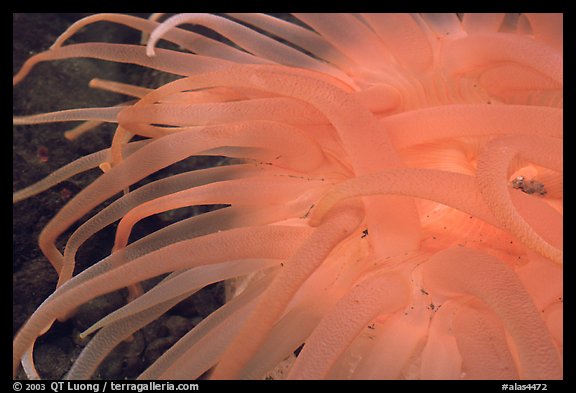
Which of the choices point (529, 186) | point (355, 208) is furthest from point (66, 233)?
point (529, 186)

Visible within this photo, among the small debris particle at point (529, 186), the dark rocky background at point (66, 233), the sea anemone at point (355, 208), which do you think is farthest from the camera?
the dark rocky background at point (66, 233)

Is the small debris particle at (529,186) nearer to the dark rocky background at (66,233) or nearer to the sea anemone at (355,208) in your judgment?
the sea anemone at (355,208)

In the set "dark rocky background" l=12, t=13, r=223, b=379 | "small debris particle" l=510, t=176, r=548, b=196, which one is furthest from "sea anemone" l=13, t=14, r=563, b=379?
"dark rocky background" l=12, t=13, r=223, b=379

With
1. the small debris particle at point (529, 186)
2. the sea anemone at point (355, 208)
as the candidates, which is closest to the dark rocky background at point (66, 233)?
the sea anemone at point (355, 208)

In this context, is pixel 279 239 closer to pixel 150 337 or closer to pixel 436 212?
pixel 436 212

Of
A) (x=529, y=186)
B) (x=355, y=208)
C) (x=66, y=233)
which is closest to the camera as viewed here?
(x=355, y=208)

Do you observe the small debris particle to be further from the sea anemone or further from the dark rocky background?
the dark rocky background

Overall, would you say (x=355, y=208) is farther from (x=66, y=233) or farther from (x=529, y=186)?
(x=66, y=233)

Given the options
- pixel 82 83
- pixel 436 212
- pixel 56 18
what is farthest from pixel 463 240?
pixel 56 18
